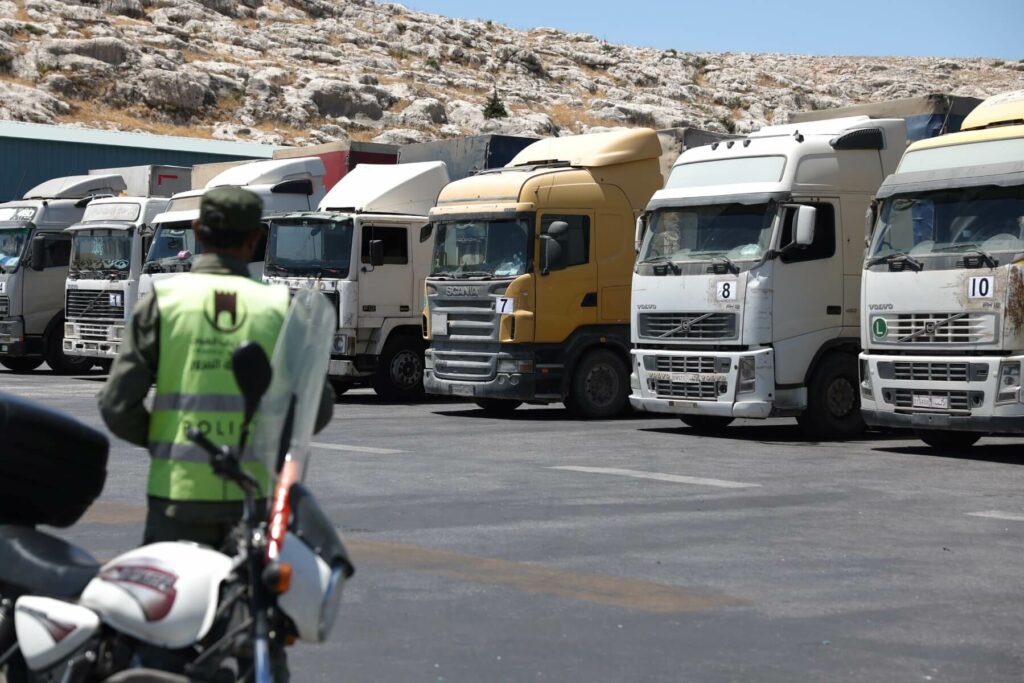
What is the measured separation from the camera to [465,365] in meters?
20.5

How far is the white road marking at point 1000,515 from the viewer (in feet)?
37.8

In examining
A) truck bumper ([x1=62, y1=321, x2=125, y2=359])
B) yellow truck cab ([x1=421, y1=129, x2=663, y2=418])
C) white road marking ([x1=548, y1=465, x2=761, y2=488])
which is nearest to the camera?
white road marking ([x1=548, y1=465, x2=761, y2=488])

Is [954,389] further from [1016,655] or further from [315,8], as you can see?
[315,8]

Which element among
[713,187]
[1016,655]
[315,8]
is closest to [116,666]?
[1016,655]

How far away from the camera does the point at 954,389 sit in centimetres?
1524

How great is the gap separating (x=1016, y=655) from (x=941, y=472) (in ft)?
25.4

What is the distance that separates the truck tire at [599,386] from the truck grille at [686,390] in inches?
99.1

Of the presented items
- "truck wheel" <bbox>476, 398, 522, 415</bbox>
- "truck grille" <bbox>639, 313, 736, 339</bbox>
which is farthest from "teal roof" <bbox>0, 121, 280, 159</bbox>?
"truck grille" <bbox>639, 313, 736, 339</bbox>

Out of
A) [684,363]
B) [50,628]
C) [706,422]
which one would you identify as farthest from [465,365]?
[50,628]

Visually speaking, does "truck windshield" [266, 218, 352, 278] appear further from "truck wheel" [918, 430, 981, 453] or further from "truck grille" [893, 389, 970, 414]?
"truck grille" [893, 389, 970, 414]

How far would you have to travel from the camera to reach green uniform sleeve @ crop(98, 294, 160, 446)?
470 centimetres

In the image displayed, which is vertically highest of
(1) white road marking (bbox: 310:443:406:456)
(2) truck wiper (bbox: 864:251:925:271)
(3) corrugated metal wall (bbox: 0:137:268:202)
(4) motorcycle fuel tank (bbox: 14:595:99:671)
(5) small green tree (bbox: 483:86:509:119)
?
(5) small green tree (bbox: 483:86:509:119)

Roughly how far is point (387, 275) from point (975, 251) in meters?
9.88

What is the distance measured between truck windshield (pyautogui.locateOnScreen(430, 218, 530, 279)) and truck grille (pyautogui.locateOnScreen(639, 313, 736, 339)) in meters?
2.59
